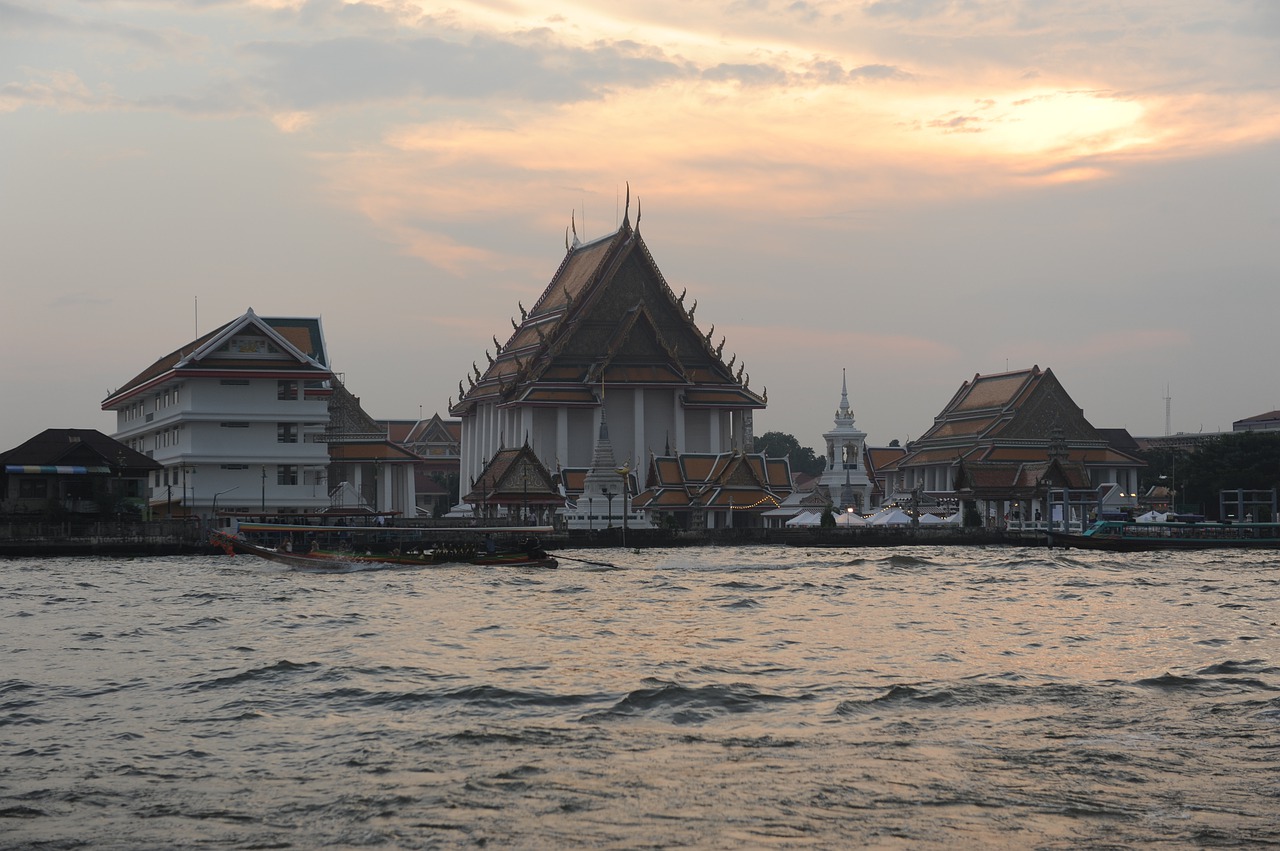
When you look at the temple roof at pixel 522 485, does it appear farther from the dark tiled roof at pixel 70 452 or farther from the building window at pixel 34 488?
the building window at pixel 34 488

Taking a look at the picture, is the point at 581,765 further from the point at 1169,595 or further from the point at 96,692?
the point at 1169,595

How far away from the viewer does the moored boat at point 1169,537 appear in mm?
75562

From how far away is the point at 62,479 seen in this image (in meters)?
70.1

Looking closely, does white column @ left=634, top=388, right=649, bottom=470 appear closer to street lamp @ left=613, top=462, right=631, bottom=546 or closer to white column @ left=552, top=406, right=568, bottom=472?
white column @ left=552, top=406, right=568, bottom=472

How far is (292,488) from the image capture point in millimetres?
77250

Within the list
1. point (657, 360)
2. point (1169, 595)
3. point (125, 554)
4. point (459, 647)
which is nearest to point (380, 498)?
point (657, 360)

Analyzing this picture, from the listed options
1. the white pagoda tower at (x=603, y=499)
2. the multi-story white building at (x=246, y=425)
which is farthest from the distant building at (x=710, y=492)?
the multi-story white building at (x=246, y=425)

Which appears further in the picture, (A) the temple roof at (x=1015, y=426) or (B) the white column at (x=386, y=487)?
(A) the temple roof at (x=1015, y=426)

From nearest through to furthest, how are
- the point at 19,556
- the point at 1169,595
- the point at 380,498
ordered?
the point at 1169,595 → the point at 19,556 → the point at 380,498

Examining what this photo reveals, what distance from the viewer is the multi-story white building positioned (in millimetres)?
75812

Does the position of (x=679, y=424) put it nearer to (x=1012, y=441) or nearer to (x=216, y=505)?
(x=1012, y=441)

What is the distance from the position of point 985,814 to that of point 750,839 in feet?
7.14

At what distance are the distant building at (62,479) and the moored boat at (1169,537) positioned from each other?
43594mm

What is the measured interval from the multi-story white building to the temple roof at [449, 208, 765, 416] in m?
21.0
